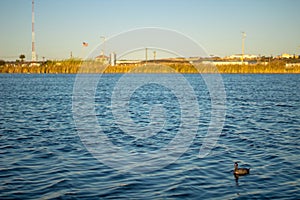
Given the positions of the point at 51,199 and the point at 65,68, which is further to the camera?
the point at 65,68

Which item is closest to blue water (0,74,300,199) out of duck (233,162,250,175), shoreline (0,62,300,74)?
duck (233,162,250,175)

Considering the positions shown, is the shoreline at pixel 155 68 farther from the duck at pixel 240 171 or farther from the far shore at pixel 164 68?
the duck at pixel 240 171

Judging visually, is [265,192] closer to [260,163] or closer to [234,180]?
[234,180]

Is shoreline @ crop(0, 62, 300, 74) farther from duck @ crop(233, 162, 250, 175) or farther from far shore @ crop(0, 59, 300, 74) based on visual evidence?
duck @ crop(233, 162, 250, 175)

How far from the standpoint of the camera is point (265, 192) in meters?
11.3

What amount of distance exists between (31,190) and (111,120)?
47.4 ft

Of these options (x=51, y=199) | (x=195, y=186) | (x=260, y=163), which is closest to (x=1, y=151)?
(x=51, y=199)

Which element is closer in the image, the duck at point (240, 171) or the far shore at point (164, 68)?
the duck at point (240, 171)

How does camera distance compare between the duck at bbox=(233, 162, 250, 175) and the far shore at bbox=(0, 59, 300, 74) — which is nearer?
A: the duck at bbox=(233, 162, 250, 175)

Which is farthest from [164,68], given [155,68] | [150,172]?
[150,172]

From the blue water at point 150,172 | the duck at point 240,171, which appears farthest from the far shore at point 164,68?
the duck at point 240,171

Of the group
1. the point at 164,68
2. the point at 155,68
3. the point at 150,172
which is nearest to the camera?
the point at 150,172

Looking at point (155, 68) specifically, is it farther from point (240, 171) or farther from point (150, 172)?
point (240, 171)

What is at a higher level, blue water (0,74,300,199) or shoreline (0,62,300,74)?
shoreline (0,62,300,74)
